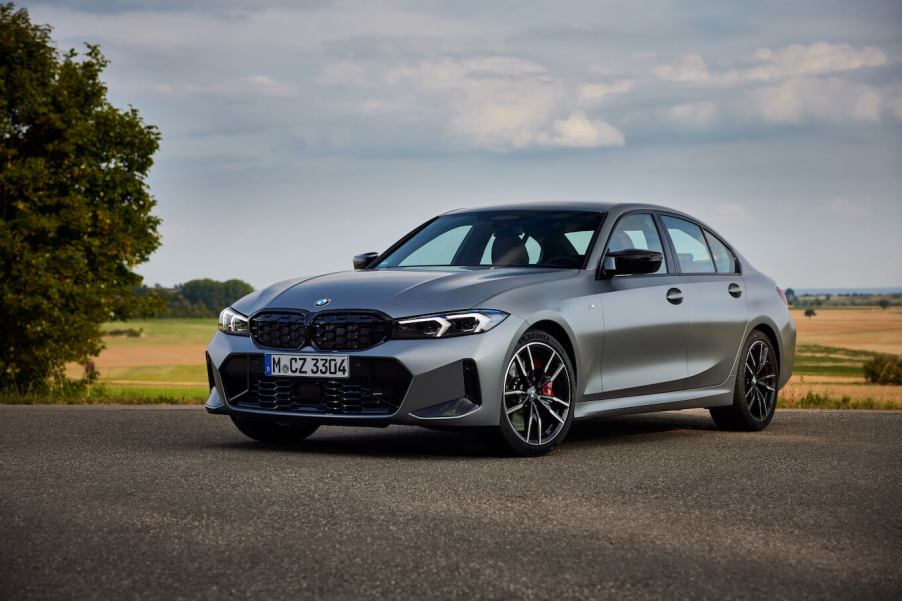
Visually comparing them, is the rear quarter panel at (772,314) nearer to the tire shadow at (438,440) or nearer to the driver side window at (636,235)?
the tire shadow at (438,440)

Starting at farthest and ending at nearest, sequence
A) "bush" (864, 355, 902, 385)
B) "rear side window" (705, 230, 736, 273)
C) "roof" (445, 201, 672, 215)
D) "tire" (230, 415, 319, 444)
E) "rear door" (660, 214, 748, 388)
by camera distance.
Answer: "bush" (864, 355, 902, 385) < "rear side window" (705, 230, 736, 273) < "rear door" (660, 214, 748, 388) < "roof" (445, 201, 672, 215) < "tire" (230, 415, 319, 444)

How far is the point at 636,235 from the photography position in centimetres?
946

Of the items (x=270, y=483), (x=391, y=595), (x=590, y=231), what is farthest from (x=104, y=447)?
(x=391, y=595)

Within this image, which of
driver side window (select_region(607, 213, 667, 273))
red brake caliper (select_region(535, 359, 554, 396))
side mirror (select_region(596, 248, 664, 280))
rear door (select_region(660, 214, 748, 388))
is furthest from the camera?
rear door (select_region(660, 214, 748, 388))

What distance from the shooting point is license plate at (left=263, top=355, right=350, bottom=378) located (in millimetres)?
7711

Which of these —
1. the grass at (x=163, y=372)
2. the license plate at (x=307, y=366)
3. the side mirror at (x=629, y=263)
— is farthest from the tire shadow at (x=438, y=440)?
the grass at (x=163, y=372)

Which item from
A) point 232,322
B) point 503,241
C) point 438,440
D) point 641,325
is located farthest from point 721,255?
point 232,322

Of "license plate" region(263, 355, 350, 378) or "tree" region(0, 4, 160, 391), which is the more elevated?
"tree" region(0, 4, 160, 391)

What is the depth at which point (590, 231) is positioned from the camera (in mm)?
9031

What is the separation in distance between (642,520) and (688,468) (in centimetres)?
200

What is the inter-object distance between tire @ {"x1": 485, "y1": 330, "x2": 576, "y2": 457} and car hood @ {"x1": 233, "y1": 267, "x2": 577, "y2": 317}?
1.39 ft

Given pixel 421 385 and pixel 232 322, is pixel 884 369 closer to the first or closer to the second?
pixel 232 322

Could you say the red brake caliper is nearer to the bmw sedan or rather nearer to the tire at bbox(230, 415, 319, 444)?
the bmw sedan

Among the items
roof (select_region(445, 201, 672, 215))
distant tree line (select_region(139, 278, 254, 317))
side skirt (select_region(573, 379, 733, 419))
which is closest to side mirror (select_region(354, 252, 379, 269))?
roof (select_region(445, 201, 672, 215))
